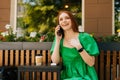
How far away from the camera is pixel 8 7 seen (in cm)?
725

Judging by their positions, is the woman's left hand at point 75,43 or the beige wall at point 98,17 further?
the beige wall at point 98,17

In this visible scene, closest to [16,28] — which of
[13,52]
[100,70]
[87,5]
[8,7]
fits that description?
[8,7]

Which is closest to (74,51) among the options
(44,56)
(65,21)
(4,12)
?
(65,21)

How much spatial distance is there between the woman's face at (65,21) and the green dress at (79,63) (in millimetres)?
183

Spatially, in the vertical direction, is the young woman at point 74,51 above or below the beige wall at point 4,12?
below

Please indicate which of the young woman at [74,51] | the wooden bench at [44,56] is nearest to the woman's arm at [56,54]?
the young woman at [74,51]

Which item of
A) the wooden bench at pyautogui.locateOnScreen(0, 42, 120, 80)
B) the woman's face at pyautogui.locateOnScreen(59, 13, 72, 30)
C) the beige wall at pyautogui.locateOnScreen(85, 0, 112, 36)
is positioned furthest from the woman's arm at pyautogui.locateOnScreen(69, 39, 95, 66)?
the beige wall at pyautogui.locateOnScreen(85, 0, 112, 36)

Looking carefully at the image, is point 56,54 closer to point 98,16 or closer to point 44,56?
point 44,56

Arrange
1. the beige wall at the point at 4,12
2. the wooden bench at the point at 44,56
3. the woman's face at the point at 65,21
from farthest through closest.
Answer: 1. the beige wall at the point at 4,12
2. the wooden bench at the point at 44,56
3. the woman's face at the point at 65,21

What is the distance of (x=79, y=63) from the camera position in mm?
4051

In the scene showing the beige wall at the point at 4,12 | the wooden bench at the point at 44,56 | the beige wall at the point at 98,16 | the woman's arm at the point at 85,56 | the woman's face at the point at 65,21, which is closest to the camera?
the woman's arm at the point at 85,56

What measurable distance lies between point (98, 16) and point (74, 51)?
119 inches

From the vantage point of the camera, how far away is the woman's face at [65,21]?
4.14 metres

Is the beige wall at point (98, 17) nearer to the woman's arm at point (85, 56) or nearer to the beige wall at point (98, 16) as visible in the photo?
the beige wall at point (98, 16)
